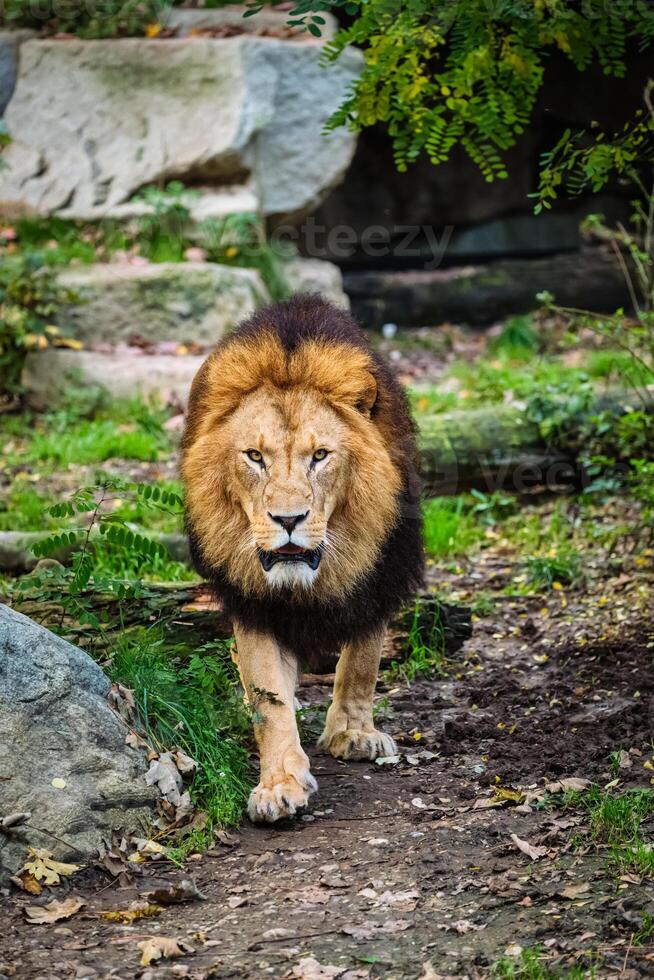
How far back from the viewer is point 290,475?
157 inches

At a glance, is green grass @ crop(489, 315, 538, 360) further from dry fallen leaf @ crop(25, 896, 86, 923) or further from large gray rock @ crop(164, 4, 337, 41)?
dry fallen leaf @ crop(25, 896, 86, 923)

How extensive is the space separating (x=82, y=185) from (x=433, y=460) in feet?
15.3

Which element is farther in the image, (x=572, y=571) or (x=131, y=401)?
(x=131, y=401)

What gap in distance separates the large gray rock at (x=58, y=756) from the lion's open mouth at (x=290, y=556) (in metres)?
0.66

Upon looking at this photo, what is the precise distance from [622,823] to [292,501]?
4.50ft

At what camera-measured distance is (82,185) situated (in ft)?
34.2

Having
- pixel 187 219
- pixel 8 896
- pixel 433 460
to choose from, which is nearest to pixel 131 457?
pixel 433 460

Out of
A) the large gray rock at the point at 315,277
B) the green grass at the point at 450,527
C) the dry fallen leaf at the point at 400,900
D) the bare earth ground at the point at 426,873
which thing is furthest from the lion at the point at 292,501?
the large gray rock at the point at 315,277

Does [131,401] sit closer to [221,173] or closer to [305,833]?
[221,173]

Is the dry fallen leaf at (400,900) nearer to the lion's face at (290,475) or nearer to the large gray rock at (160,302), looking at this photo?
the lion's face at (290,475)

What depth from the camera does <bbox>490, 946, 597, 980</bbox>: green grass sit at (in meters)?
2.97

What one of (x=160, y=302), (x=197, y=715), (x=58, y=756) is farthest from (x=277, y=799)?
(x=160, y=302)

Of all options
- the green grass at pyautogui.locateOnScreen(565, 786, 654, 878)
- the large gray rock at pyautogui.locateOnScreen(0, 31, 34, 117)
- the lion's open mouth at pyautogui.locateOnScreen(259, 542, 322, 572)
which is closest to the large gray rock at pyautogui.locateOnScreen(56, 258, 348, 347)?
the large gray rock at pyautogui.locateOnScreen(0, 31, 34, 117)

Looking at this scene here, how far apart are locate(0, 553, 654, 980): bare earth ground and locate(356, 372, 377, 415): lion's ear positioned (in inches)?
51.8
